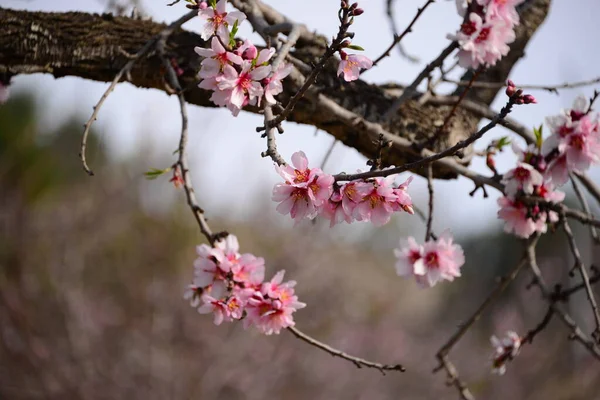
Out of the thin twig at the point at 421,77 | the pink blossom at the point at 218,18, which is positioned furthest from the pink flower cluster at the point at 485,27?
the pink blossom at the point at 218,18

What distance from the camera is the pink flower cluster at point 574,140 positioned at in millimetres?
1282

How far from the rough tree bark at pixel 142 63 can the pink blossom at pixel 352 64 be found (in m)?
0.50

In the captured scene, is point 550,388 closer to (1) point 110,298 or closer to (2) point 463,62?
(1) point 110,298

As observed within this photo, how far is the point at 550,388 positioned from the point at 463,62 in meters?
6.58

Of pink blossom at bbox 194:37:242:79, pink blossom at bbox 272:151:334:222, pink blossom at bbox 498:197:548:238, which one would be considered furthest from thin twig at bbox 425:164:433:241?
pink blossom at bbox 194:37:242:79

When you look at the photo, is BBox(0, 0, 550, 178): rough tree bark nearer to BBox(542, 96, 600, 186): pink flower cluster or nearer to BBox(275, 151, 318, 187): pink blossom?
BBox(542, 96, 600, 186): pink flower cluster

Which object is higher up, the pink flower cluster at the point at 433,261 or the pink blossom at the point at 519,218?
the pink blossom at the point at 519,218

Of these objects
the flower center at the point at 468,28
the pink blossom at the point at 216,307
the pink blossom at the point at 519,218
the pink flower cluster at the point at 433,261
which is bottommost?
the pink blossom at the point at 216,307

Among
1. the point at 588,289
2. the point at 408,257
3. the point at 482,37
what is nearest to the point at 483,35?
the point at 482,37

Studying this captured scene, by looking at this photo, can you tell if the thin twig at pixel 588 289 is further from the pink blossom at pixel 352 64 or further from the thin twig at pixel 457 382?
the pink blossom at pixel 352 64

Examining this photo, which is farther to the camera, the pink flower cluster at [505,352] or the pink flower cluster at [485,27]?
the pink flower cluster at [505,352]

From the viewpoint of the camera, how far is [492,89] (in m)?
2.54

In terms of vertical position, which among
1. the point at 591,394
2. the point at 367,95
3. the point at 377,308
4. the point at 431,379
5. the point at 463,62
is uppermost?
the point at 377,308

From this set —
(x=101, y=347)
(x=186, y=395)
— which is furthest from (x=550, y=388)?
(x=101, y=347)
